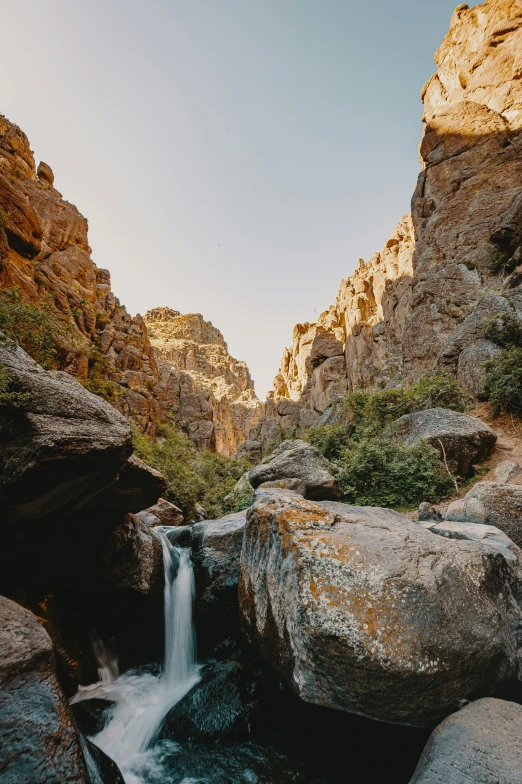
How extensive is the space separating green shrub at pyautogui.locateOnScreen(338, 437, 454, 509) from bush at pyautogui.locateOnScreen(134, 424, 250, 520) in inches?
348

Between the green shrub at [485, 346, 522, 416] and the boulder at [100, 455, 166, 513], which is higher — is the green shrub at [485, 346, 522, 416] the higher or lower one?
the higher one

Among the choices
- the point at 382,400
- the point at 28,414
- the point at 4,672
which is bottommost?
the point at 4,672

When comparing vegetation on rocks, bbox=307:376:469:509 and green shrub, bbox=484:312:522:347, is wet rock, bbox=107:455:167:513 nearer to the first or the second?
vegetation on rocks, bbox=307:376:469:509

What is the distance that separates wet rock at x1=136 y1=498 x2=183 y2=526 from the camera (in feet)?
48.5

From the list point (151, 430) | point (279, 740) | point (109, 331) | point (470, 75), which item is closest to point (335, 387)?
point (151, 430)

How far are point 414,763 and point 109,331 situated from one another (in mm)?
41350

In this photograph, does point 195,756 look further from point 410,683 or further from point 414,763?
point 410,683

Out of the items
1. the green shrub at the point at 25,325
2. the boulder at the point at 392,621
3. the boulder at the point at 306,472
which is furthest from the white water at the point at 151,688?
the green shrub at the point at 25,325

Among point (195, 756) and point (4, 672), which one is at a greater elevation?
point (4, 672)

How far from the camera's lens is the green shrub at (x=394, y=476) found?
10562 mm

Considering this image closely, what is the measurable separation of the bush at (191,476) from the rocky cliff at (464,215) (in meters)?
15.4

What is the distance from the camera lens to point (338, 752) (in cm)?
443

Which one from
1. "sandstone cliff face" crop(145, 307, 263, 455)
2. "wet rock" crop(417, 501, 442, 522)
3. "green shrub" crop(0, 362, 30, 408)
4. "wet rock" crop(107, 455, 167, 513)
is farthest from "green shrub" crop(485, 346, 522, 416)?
"sandstone cliff face" crop(145, 307, 263, 455)

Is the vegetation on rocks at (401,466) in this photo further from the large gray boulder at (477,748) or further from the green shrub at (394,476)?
the large gray boulder at (477,748)
